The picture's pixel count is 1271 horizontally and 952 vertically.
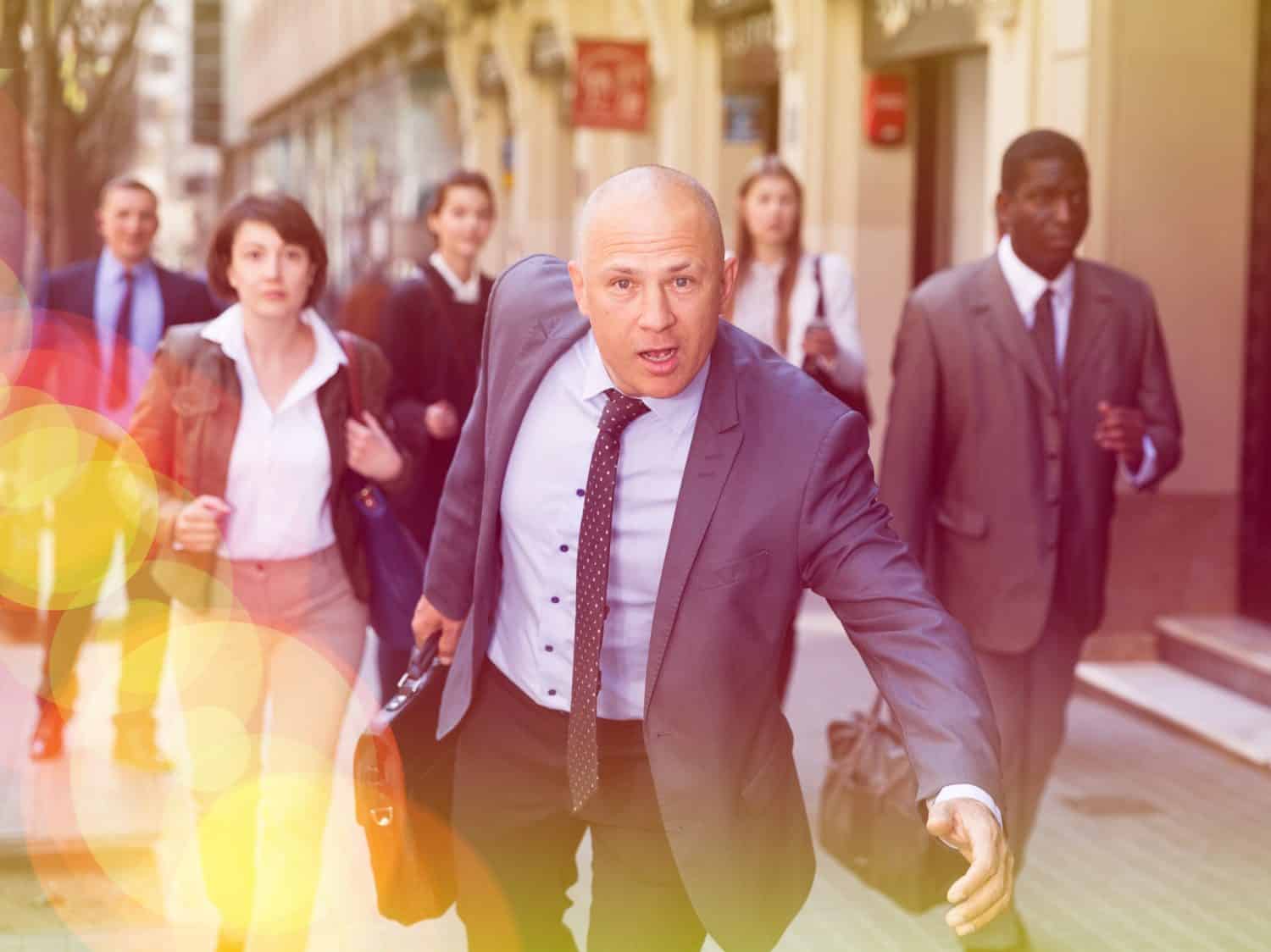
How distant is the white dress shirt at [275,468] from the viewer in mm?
4902

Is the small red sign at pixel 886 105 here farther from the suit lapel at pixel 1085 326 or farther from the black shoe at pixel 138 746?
the suit lapel at pixel 1085 326

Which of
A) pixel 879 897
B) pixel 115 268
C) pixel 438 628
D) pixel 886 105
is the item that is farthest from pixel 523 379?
pixel 886 105

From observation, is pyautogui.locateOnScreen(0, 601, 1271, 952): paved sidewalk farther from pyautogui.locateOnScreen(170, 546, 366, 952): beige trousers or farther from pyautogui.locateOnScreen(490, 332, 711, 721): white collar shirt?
pyautogui.locateOnScreen(490, 332, 711, 721): white collar shirt

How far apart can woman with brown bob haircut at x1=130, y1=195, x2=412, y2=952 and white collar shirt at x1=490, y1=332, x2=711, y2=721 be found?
54.2 inches

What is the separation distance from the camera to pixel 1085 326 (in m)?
5.61

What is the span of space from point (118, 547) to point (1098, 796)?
4.63 meters

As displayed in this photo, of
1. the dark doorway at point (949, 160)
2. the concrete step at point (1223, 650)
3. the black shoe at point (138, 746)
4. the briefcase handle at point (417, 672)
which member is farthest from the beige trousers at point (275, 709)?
the dark doorway at point (949, 160)

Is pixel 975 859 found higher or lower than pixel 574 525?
lower

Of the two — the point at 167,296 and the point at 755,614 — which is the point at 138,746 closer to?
the point at 167,296

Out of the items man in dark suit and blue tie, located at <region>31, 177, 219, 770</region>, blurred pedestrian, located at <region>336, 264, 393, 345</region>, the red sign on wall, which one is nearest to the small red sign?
the red sign on wall

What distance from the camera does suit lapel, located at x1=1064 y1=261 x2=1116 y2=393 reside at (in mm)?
5602

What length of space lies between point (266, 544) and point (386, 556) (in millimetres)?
289

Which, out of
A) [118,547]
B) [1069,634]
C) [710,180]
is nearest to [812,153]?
[710,180]

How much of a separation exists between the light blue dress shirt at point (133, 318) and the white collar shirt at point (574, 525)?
447 cm
